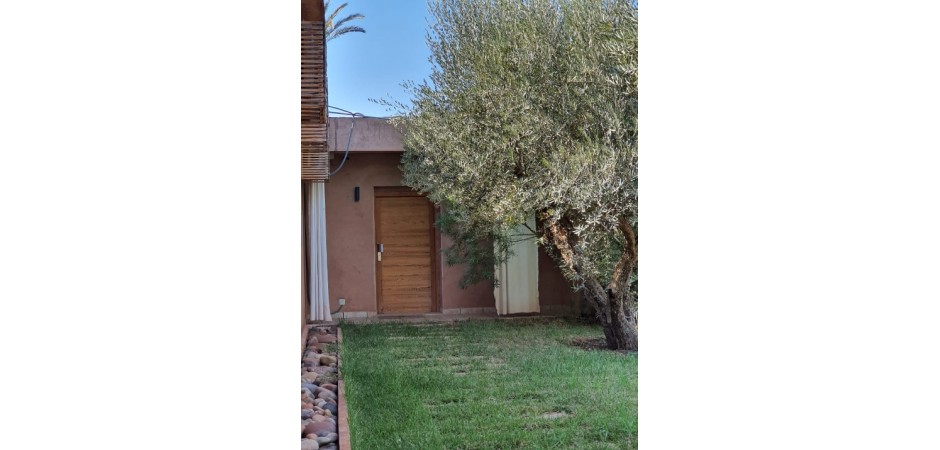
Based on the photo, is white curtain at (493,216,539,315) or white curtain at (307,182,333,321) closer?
white curtain at (307,182,333,321)

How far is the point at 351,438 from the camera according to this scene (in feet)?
11.5

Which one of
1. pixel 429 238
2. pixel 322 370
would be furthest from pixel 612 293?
pixel 429 238

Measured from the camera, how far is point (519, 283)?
25.1 feet

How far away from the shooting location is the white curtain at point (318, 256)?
6949 millimetres

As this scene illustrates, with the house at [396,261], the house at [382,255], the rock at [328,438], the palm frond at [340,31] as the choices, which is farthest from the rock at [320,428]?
the palm frond at [340,31]

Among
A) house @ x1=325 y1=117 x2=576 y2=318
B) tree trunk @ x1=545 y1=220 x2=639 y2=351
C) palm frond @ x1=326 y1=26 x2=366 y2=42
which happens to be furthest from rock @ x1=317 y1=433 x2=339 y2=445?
palm frond @ x1=326 y1=26 x2=366 y2=42

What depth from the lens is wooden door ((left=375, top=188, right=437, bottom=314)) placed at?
302 inches

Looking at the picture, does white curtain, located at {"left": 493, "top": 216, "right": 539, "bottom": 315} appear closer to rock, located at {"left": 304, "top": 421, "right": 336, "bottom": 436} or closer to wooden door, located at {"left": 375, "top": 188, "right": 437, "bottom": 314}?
wooden door, located at {"left": 375, "top": 188, "right": 437, "bottom": 314}

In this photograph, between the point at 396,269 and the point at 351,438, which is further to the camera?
the point at 396,269

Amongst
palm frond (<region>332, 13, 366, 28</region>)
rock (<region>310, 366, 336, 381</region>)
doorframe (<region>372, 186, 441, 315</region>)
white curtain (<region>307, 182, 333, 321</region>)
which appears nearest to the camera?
rock (<region>310, 366, 336, 381</region>)

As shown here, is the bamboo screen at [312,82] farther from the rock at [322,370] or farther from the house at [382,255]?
the house at [382,255]
